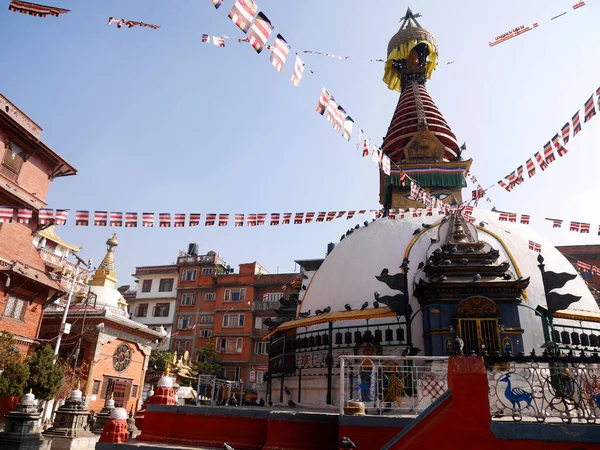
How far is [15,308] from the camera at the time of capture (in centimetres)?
2384

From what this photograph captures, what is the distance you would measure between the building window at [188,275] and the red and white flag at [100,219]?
3535 cm

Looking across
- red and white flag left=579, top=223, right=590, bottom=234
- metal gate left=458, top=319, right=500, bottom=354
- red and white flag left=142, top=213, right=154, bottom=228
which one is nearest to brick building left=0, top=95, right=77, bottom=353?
red and white flag left=142, top=213, right=154, bottom=228

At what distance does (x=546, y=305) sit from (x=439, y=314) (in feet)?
12.7

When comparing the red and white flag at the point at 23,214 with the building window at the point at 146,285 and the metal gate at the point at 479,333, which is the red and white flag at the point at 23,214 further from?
the building window at the point at 146,285

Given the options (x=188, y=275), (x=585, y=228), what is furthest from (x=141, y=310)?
(x=585, y=228)

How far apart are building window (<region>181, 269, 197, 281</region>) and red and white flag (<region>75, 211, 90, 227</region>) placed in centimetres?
3527

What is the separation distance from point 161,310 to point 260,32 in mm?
46115

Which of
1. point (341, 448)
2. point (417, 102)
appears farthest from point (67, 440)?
point (417, 102)

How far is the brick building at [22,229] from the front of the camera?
23272 mm

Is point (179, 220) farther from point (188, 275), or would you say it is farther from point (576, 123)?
point (188, 275)

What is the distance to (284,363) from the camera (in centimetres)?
1566

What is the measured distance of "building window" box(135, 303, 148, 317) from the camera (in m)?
51.6

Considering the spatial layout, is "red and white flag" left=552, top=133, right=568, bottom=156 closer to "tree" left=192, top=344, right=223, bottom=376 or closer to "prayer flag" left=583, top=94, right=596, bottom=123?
"prayer flag" left=583, top=94, right=596, bottom=123

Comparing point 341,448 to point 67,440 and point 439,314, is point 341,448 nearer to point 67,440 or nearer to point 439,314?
point 439,314
